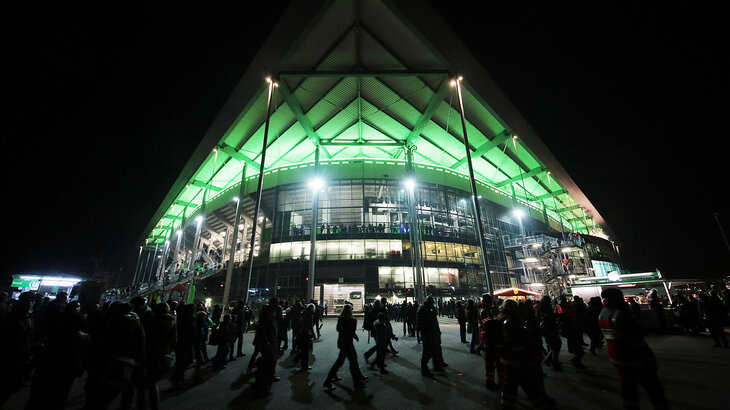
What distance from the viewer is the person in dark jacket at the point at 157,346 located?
385cm

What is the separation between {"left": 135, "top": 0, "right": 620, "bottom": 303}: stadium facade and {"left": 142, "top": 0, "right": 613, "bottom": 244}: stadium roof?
0.11 metres

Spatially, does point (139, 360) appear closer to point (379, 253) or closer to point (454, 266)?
point (379, 253)

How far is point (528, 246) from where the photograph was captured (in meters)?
30.2

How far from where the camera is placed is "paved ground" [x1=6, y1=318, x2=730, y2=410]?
433 cm

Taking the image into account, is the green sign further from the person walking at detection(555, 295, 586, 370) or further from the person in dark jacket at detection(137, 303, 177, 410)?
the person walking at detection(555, 295, 586, 370)

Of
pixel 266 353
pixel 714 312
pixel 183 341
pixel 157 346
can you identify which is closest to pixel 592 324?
pixel 714 312

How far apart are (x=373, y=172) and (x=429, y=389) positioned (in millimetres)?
27254

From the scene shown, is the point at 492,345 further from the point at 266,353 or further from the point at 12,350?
the point at 12,350

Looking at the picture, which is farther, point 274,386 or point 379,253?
point 379,253

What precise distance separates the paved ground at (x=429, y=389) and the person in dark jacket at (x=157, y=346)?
0.91m

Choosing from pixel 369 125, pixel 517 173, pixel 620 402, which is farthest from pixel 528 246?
pixel 620 402

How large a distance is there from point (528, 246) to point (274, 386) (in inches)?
1270

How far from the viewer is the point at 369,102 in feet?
72.3

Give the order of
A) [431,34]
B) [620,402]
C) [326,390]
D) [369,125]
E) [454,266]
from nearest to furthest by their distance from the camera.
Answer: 1. [620,402]
2. [326,390]
3. [431,34]
4. [369,125]
5. [454,266]
